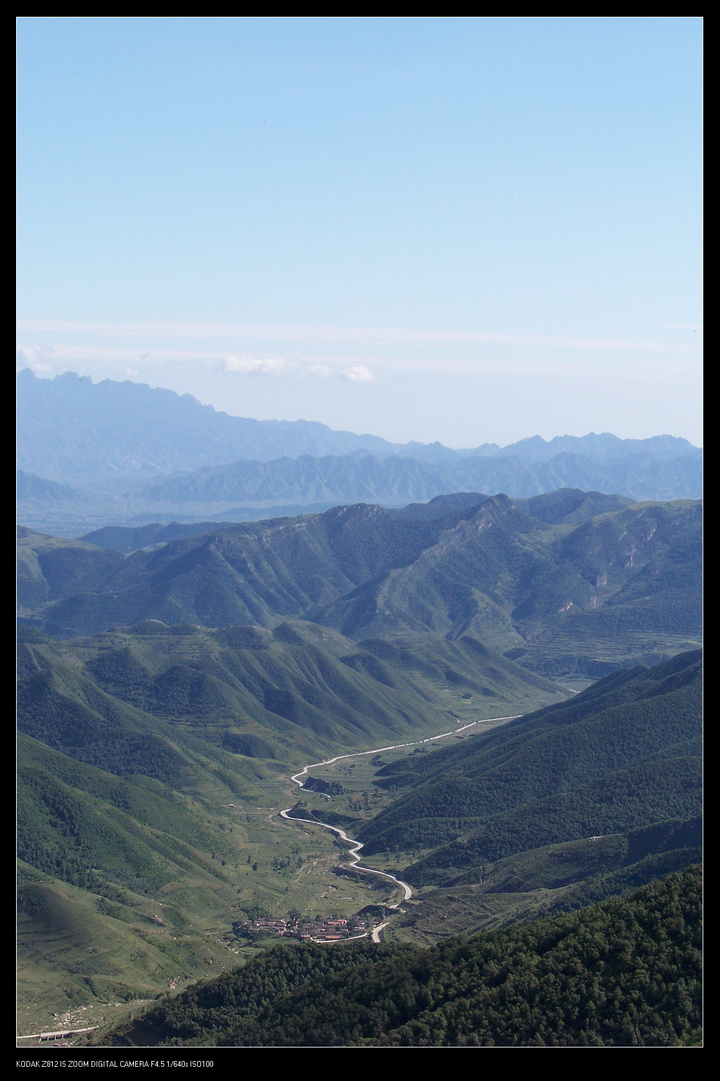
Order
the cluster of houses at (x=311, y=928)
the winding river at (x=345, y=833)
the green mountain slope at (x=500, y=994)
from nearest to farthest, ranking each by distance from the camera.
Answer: the green mountain slope at (x=500, y=994), the cluster of houses at (x=311, y=928), the winding river at (x=345, y=833)

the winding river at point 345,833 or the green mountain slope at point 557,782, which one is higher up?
the green mountain slope at point 557,782

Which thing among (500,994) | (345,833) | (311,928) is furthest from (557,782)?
(500,994)

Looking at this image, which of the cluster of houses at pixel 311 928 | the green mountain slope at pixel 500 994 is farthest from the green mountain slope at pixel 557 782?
the green mountain slope at pixel 500 994

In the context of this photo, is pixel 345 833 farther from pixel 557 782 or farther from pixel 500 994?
pixel 500 994

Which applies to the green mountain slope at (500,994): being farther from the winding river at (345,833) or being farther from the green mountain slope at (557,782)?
the green mountain slope at (557,782)

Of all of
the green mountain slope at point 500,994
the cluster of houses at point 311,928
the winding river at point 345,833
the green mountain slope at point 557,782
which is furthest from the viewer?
the green mountain slope at point 557,782

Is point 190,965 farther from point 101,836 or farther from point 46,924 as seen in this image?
point 101,836

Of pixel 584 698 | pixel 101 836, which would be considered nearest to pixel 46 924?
pixel 101 836

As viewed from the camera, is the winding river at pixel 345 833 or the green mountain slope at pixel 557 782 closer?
the winding river at pixel 345 833

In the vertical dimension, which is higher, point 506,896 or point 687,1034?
point 687,1034
